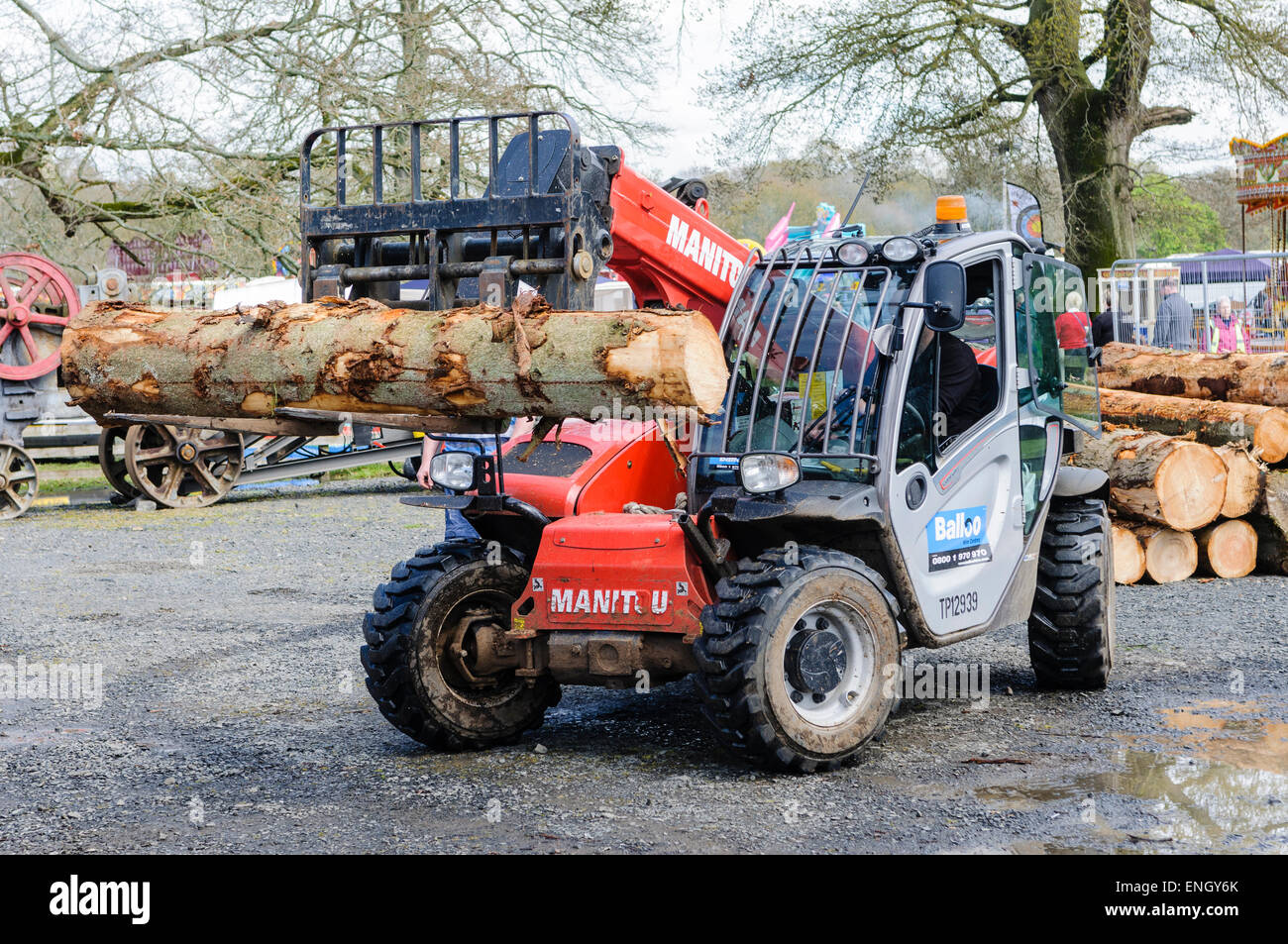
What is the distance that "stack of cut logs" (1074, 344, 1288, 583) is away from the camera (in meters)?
10.4

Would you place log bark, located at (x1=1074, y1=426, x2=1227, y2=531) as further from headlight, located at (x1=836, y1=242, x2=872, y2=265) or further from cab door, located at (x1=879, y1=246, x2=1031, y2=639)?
headlight, located at (x1=836, y1=242, x2=872, y2=265)

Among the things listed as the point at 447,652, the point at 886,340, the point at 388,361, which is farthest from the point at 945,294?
the point at 447,652

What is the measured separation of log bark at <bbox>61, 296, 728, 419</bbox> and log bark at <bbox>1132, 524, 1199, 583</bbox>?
647 cm

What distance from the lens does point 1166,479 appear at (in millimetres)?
10367

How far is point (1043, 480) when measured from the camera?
23.1ft

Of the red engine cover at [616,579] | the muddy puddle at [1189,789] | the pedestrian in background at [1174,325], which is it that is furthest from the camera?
the pedestrian in background at [1174,325]

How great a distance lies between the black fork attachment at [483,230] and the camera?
5.69m

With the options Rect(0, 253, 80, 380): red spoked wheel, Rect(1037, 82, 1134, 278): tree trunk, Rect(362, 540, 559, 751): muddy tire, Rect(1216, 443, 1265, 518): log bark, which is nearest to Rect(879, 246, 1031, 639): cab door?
Rect(362, 540, 559, 751): muddy tire

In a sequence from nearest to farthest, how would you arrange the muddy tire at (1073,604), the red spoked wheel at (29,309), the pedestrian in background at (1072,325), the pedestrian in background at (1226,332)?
the muddy tire at (1073,604) < the pedestrian in background at (1072,325) < the red spoked wheel at (29,309) < the pedestrian in background at (1226,332)

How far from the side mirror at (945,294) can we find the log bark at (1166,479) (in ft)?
16.3

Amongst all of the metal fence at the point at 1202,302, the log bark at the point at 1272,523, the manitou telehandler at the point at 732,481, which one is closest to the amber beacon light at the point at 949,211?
the manitou telehandler at the point at 732,481

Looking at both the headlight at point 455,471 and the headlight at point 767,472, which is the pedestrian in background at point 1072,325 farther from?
the headlight at point 455,471

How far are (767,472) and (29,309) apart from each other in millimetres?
12809

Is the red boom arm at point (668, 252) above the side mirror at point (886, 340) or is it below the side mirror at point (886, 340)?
above
